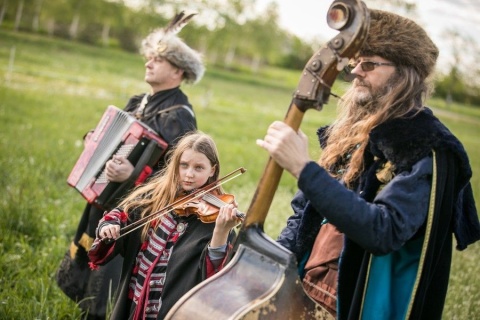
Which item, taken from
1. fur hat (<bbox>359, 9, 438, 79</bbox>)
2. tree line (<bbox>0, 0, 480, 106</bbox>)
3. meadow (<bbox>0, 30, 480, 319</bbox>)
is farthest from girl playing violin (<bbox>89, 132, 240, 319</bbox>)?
tree line (<bbox>0, 0, 480, 106</bbox>)

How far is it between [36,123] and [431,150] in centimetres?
1186

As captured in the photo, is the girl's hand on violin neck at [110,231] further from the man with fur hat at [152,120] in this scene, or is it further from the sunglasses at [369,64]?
the sunglasses at [369,64]

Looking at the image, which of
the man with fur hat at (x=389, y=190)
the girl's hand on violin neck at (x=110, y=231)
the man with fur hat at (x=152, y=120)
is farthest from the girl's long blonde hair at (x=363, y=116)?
the man with fur hat at (x=152, y=120)

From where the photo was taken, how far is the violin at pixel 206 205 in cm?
330

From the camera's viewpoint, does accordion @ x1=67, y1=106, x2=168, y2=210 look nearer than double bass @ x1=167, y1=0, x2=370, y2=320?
No

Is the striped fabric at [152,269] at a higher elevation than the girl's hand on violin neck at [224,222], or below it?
below

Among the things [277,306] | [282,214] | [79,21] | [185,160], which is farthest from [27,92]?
[79,21]

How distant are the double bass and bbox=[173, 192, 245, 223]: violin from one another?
2.78 ft

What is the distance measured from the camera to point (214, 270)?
330 cm

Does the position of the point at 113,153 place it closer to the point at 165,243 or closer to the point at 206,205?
the point at 165,243

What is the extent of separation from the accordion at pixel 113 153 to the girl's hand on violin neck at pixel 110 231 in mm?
1190

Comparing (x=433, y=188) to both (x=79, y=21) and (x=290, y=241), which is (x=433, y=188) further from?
(x=79, y=21)

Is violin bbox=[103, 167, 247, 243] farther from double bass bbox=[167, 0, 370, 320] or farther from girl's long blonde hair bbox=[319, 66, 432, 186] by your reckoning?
double bass bbox=[167, 0, 370, 320]

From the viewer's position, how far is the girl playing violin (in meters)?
3.38
